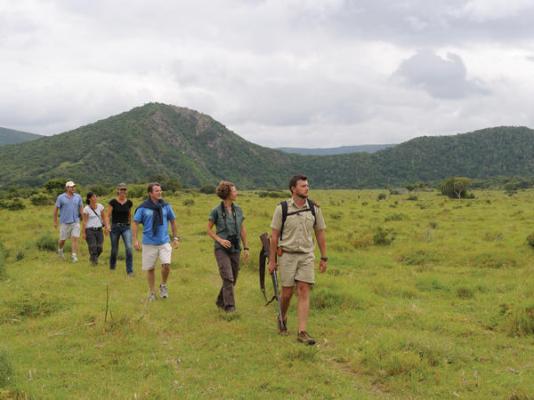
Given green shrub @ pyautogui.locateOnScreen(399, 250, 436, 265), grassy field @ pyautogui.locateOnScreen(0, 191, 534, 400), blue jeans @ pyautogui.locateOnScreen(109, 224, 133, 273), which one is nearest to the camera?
grassy field @ pyautogui.locateOnScreen(0, 191, 534, 400)

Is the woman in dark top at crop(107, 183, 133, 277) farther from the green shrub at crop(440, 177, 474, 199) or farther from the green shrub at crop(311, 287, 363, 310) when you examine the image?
the green shrub at crop(440, 177, 474, 199)

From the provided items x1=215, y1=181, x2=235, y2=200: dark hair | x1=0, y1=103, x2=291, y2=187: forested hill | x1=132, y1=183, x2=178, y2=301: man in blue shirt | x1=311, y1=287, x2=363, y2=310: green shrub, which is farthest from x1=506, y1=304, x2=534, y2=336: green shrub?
x1=0, y1=103, x2=291, y2=187: forested hill

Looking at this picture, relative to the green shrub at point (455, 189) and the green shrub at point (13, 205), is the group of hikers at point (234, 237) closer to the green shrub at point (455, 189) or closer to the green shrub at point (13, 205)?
the green shrub at point (13, 205)

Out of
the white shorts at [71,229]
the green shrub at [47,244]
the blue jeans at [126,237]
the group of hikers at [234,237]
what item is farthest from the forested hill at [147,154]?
the group of hikers at [234,237]

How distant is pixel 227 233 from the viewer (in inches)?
315

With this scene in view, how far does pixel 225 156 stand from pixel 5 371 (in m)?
142

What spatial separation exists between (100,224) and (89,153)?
93.4 metres

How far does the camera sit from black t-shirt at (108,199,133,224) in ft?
37.8

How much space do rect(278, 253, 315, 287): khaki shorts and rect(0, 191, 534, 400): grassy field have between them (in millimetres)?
854

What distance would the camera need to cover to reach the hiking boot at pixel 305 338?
6.52 meters

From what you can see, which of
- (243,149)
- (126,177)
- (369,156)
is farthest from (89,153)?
(369,156)

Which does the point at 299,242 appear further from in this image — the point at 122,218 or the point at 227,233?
the point at 122,218

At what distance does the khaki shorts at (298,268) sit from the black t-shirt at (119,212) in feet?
19.7

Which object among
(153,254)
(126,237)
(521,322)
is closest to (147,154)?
(126,237)
